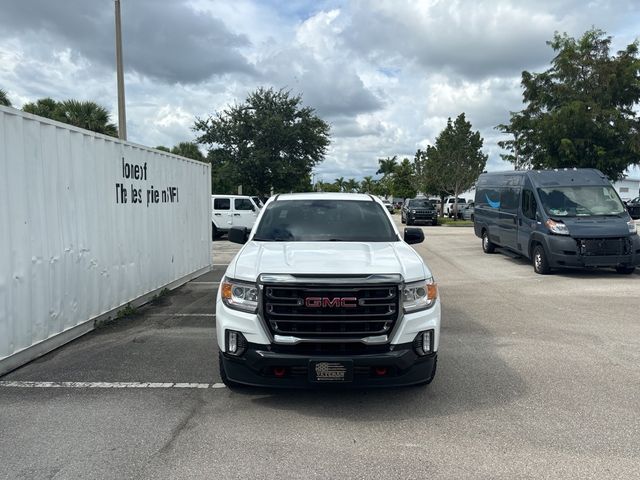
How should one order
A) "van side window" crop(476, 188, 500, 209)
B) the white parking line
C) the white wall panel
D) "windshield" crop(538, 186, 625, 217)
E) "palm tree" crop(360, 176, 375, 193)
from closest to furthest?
the white parking line
the white wall panel
"windshield" crop(538, 186, 625, 217)
"van side window" crop(476, 188, 500, 209)
"palm tree" crop(360, 176, 375, 193)

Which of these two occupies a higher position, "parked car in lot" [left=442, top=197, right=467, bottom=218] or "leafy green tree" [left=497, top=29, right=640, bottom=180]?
"leafy green tree" [left=497, top=29, right=640, bottom=180]

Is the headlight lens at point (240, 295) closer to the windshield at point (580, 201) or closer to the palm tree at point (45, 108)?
the windshield at point (580, 201)

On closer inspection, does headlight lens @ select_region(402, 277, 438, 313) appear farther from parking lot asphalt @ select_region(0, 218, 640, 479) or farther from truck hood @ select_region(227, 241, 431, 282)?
parking lot asphalt @ select_region(0, 218, 640, 479)

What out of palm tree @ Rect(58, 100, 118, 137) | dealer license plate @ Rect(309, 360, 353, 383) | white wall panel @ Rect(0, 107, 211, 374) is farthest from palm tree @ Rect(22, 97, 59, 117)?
dealer license plate @ Rect(309, 360, 353, 383)

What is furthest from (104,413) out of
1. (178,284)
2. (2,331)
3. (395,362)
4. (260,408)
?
(178,284)

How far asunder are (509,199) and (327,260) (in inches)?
420

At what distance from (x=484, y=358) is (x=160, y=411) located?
11.0 feet

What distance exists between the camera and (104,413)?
430 cm

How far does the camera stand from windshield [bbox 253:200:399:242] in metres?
5.47

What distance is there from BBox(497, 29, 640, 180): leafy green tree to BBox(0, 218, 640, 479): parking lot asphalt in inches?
507

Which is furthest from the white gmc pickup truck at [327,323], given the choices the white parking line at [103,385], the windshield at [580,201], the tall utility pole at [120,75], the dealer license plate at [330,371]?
the tall utility pole at [120,75]

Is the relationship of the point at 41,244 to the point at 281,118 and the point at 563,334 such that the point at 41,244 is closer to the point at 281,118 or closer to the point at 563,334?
the point at 563,334

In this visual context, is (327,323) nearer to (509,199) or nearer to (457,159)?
(509,199)

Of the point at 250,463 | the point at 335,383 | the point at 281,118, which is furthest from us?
the point at 281,118
